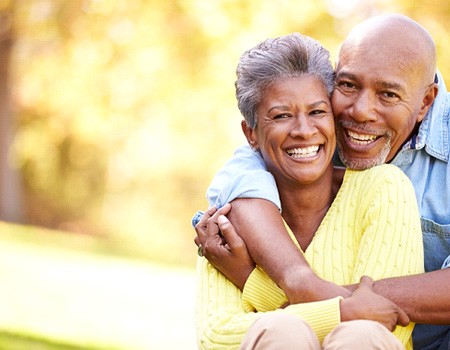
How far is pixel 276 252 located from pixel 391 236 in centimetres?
41

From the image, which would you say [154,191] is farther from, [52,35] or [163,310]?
[163,310]

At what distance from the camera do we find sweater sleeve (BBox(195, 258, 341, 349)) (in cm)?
308

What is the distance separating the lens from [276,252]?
3.32 metres

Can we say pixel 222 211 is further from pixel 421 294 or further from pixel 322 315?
pixel 421 294

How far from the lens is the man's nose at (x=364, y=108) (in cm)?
364

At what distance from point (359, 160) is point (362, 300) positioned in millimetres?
724

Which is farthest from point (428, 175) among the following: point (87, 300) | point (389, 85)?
point (87, 300)

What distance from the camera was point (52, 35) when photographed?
19.6 m

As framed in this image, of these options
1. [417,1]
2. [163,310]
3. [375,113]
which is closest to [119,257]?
[163,310]

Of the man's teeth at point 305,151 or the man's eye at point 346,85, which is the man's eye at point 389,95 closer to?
the man's eye at point 346,85

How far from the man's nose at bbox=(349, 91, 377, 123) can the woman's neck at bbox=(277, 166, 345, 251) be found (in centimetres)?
23

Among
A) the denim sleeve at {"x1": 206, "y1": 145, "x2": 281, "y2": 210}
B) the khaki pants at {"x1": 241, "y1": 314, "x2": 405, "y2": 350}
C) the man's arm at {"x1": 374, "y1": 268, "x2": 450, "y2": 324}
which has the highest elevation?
the denim sleeve at {"x1": 206, "y1": 145, "x2": 281, "y2": 210}

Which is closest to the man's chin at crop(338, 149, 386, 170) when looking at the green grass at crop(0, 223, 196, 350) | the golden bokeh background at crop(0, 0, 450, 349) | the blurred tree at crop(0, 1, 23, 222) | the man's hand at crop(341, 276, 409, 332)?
the man's hand at crop(341, 276, 409, 332)

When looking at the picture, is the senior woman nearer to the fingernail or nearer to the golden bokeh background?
the fingernail
